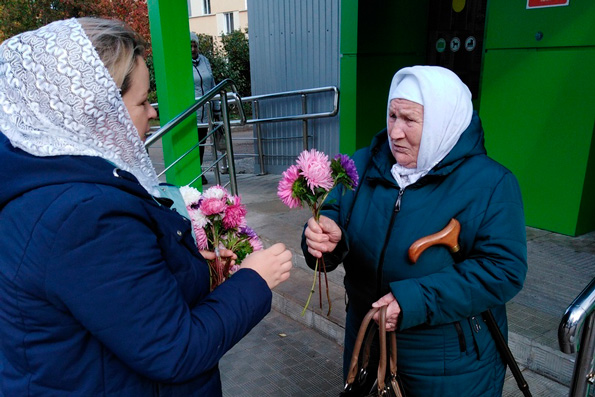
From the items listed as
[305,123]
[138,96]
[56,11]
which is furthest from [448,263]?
[56,11]

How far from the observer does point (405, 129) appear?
1822 millimetres

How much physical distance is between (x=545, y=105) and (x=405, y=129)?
3.08 m

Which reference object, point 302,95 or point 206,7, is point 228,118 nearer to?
point 302,95

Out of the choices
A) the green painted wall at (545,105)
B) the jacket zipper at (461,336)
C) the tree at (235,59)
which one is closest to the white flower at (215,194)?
the jacket zipper at (461,336)

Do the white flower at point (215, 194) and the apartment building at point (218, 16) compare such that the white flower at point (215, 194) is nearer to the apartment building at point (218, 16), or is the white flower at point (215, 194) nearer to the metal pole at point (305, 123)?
the metal pole at point (305, 123)

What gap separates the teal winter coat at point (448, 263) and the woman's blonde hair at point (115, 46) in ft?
3.44

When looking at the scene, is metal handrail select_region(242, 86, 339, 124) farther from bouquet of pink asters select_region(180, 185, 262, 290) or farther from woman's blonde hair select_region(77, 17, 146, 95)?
woman's blonde hair select_region(77, 17, 146, 95)

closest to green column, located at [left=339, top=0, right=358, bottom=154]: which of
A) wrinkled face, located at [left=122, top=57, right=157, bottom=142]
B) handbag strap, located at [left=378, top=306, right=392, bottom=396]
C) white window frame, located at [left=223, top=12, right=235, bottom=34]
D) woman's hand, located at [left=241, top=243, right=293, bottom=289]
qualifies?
handbag strap, located at [left=378, top=306, right=392, bottom=396]

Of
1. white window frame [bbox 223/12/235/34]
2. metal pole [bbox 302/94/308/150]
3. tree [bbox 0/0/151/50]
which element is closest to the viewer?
metal pole [bbox 302/94/308/150]

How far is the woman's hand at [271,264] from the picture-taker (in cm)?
136

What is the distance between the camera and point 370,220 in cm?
185

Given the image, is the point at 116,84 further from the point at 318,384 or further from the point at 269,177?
the point at 269,177

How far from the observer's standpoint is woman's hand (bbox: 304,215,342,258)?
1.84 meters

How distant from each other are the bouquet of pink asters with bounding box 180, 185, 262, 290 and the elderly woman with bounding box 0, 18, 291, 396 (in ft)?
1.60
